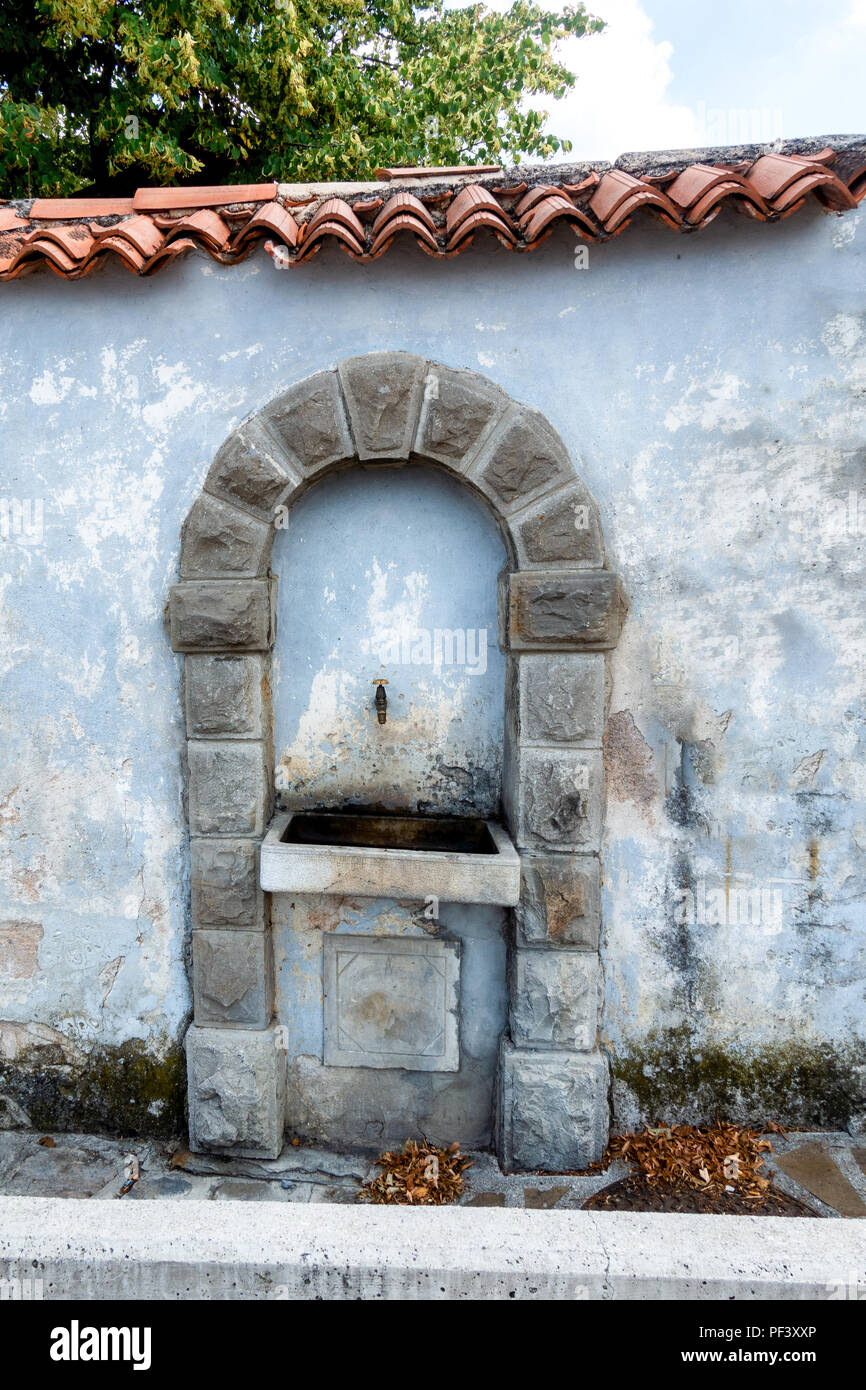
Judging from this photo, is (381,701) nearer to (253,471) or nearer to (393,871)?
(393,871)

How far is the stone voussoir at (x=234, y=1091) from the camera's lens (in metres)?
3.05

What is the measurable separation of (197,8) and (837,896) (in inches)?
276

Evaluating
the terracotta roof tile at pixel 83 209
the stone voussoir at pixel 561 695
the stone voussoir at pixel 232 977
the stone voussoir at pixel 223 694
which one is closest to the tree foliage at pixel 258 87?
the terracotta roof tile at pixel 83 209

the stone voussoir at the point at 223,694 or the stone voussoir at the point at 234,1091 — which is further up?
the stone voussoir at the point at 223,694

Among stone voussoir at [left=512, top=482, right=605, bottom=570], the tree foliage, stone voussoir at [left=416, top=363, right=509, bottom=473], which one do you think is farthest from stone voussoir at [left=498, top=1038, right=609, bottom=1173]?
the tree foliage

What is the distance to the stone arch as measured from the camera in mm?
2816

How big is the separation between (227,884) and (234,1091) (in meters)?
0.85

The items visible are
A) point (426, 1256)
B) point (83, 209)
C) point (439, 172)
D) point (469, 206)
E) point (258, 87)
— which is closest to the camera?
point (426, 1256)

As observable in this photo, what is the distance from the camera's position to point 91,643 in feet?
10.2

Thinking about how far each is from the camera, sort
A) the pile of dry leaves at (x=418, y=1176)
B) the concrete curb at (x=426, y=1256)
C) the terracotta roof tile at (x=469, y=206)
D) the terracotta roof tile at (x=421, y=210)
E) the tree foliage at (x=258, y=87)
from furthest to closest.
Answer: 1. the tree foliage at (x=258, y=87)
2. the pile of dry leaves at (x=418, y=1176)
3. the terracotta roof tile at (x=469, y=206)
4. the terracotta roof tile at (x=421, y=210)
5. the concrete curb at (x=426, y=1256)

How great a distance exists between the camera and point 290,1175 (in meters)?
3.05

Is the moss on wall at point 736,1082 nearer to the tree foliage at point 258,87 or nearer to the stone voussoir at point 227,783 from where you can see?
the stone voussoir at point 227,783

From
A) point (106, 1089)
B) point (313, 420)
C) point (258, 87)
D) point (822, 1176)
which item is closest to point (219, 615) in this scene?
point (313, 420)

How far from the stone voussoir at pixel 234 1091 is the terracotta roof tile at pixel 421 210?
118 inches
